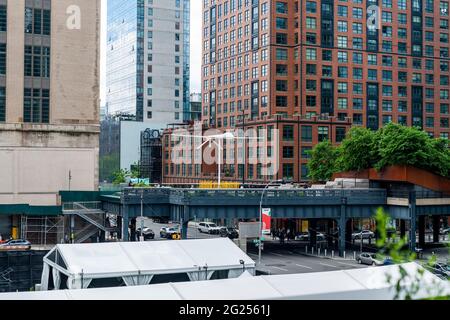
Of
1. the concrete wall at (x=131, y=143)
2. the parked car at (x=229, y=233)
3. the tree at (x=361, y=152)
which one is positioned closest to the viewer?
the tree at (x=361, y=152)

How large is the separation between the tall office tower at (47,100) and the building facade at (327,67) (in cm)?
4167

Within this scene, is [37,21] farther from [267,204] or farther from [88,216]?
[267,204]

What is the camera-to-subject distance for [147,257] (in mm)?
36312

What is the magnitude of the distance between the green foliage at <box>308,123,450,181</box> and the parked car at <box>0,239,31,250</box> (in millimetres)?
38546

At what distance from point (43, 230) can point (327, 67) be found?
6313 cm

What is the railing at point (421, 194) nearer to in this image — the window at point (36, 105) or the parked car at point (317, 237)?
the parked car at point (317, 237)

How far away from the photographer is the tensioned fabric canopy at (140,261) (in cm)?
3378

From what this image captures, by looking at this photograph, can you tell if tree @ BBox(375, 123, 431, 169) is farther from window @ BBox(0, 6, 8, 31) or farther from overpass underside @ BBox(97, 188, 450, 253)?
window @ BBox(0, 6, 8, 31)

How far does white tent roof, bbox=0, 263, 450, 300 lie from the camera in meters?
22.6

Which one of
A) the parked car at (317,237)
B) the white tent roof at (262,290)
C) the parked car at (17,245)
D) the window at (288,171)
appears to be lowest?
the parked car at (317,237)

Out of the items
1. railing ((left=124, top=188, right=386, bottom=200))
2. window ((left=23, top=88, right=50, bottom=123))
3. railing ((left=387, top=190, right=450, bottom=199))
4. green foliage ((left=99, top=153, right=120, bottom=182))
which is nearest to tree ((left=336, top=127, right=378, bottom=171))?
railing ((left=124, top=188, right=386, bottom=200))

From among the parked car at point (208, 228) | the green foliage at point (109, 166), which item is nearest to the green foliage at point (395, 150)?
the parked car at point (208, 228)

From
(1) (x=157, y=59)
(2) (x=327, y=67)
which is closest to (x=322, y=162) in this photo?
(2) (x=327, y=67)
